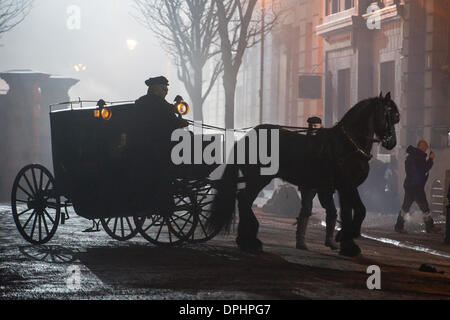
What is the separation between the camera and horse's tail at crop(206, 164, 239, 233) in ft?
35.4

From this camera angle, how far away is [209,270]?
9.34m

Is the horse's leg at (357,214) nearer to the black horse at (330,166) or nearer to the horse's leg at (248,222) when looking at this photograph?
the black horse at (330,166)

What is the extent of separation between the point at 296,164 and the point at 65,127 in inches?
143

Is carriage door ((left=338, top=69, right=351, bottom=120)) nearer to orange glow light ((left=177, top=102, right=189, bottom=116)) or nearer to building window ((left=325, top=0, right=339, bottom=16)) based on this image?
building window ((left=325, top=0, right=339, bottom=16))

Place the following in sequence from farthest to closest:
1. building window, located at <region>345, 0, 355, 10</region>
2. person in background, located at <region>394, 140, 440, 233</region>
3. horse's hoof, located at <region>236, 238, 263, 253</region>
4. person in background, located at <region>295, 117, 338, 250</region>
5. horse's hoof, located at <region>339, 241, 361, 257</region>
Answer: building window, located at <region>345, 0, 355, 10</region>
person in background, located at <region>394, 140, 440, 233</region>
person in background, located at <region>295, 117, 338, 250</region>
horse's hoof, located at <region>236, 238, 263, 253</region>
horse's hoof, located at <region>339, 241, 361, 257</region>

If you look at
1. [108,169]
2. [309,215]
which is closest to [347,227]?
[309,215]

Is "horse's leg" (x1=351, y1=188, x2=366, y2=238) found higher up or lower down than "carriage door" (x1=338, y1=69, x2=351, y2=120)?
lower down

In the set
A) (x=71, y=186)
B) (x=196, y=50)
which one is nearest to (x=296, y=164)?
(x=71, y=186)

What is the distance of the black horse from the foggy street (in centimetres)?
45

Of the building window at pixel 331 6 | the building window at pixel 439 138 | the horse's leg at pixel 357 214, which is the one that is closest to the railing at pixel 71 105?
the horse's leg at pixel 357 214

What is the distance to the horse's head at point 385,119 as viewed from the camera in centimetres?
1115

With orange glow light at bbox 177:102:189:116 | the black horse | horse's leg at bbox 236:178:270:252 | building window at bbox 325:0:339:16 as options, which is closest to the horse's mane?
the black horse

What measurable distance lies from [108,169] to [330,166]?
3161 mm
